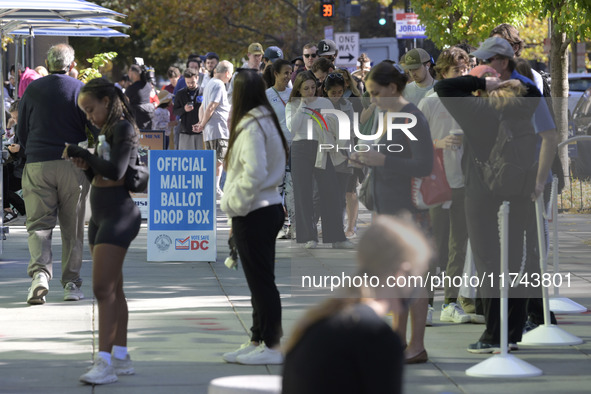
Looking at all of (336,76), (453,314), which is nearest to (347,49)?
(336,76)

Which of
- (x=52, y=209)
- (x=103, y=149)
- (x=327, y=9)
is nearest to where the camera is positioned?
(x=103, y=149)

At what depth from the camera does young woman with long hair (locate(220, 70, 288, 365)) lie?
698cm

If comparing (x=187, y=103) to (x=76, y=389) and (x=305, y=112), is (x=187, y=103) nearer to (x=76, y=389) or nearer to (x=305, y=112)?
(x=305, y=112)

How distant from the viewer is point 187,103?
17.8 metres

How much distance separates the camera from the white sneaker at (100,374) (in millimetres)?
6637

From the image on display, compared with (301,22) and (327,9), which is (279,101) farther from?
(301,22)

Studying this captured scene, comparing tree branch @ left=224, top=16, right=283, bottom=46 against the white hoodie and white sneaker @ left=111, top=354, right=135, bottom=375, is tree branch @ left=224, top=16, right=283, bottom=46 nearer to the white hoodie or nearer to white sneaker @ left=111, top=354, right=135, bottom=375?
the white hoodie

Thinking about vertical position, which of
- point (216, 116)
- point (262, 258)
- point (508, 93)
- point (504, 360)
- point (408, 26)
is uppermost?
point (408, 26)

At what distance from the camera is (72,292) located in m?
9.59

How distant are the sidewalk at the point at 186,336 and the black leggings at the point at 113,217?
832 mm

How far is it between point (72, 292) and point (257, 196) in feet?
10.4

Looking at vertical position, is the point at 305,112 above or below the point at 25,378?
above

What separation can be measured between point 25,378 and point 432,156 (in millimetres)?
2740

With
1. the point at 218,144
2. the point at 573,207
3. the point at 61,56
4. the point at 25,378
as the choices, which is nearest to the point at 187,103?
the point at 218,144
